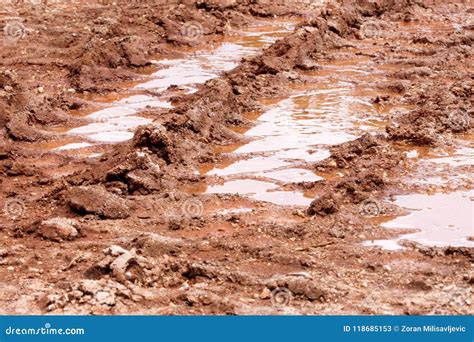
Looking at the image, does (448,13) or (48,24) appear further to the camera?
(448,13)

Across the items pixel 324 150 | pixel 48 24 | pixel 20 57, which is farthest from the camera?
pixel 48 24

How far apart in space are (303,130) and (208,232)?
2.75m

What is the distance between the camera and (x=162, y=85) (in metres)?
10.2

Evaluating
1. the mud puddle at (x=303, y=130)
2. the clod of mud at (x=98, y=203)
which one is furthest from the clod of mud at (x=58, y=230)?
the mud puddle at (x=303, y=130)

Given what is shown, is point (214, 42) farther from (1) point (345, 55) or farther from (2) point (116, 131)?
(2) point (116, 131)

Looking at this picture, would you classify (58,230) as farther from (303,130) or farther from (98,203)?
(303,130)

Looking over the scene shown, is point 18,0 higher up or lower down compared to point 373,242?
higher up

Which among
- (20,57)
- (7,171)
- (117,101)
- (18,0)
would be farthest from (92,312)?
(18,0)

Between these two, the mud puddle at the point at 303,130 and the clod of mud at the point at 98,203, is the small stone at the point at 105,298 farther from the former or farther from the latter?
the mud puddle at the point at 303,130

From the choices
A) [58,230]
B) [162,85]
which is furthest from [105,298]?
[162,85]

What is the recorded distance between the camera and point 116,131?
8.70m

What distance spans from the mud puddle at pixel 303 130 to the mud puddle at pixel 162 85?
4.23ft

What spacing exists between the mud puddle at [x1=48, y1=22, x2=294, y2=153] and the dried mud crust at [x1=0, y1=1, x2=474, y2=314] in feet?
1.65

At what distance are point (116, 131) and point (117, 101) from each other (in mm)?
1066
